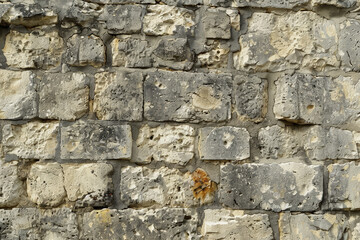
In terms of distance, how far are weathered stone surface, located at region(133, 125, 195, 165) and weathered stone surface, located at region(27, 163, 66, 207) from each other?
1.42 ft

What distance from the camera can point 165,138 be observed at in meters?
2.54

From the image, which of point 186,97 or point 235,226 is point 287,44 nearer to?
point 186,97

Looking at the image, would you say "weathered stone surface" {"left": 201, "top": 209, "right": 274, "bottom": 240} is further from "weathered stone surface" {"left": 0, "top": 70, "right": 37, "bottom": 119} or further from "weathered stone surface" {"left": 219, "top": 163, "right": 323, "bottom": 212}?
"weathered stone surface" {"left": 0, "top": 70, "right": 37, "bottom": 119}

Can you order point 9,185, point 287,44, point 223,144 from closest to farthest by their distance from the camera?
point 9,185
point 223,144
point 287,44

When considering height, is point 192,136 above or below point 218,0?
below

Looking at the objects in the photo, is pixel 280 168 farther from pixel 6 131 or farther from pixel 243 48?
pixel 6 131

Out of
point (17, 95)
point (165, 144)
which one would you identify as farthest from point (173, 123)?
point (17, 95)

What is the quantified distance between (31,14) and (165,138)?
3.27 feet

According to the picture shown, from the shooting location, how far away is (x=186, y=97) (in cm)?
256

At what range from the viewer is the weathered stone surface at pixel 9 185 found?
244 cm

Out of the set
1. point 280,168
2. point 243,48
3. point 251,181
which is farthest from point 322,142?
point 243,48

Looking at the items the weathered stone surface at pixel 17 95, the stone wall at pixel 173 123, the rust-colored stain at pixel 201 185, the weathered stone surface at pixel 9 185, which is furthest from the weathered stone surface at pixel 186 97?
the weathered stone surface at pixel 9 185

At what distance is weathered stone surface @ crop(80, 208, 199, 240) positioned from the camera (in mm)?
2451

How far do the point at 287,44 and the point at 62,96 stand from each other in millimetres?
1322
